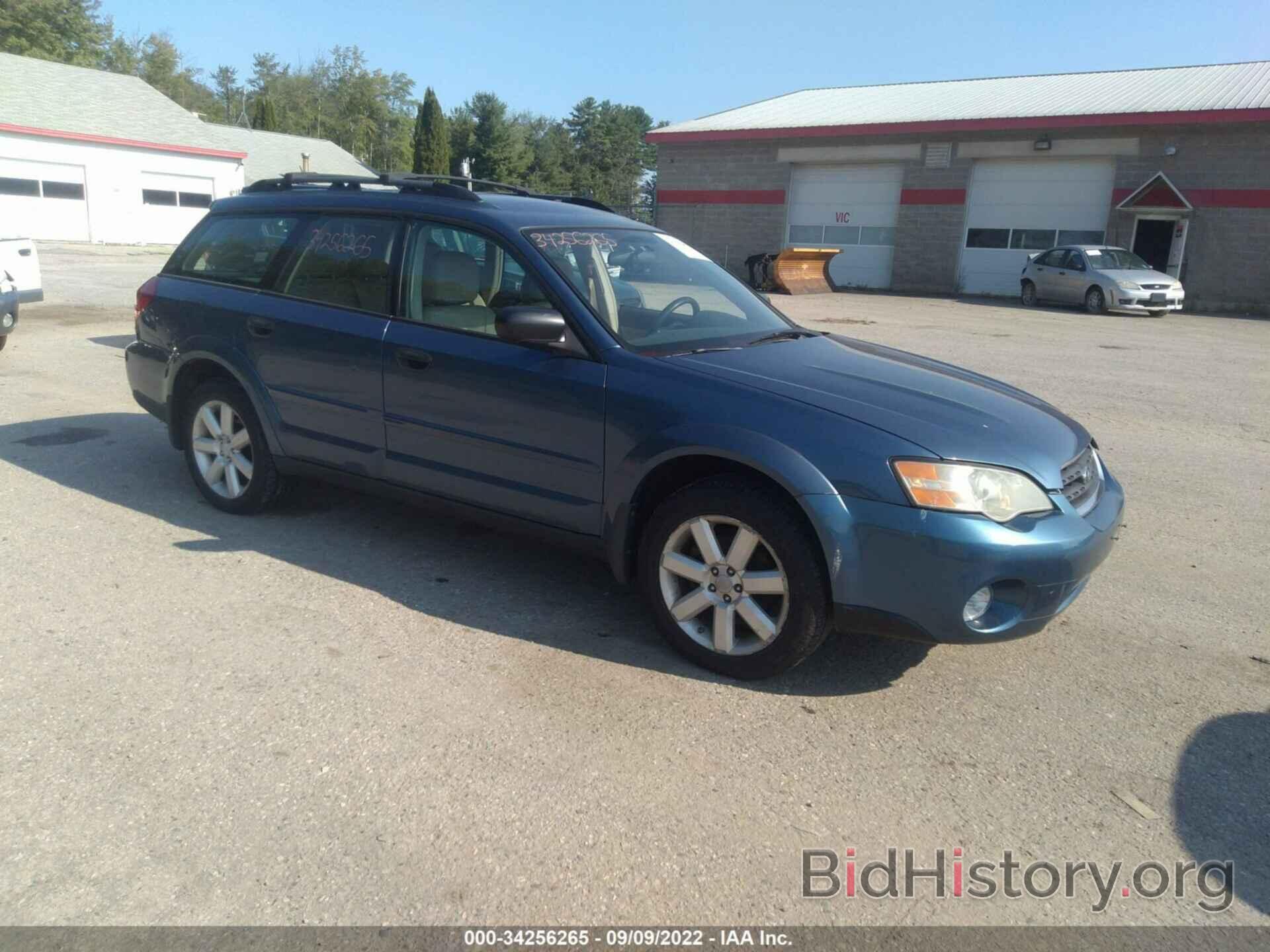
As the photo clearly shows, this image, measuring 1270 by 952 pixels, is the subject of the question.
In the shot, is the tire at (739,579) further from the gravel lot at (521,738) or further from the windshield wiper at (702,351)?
the windshield wiper at (702,351)

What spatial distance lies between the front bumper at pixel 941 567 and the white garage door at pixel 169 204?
38.8 metres

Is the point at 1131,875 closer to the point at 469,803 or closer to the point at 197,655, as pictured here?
the point at 469,803

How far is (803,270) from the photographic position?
27375 millimetres

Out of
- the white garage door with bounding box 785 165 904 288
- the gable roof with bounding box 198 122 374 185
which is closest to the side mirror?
the white garage door with bounding box 785 165 904 288

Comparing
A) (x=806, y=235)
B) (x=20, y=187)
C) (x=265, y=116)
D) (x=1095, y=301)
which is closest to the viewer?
(x=1095, y=301)

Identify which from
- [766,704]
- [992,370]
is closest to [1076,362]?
[992,370]

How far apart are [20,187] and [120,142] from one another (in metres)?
4.10

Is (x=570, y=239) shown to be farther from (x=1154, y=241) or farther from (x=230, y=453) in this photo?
(x=1154, y=241)

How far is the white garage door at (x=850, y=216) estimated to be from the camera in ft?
102

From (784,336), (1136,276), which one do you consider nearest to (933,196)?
(1136,276)

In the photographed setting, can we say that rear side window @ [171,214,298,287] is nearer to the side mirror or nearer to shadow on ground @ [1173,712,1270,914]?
the side mirror

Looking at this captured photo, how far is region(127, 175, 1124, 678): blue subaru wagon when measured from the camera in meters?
3.46

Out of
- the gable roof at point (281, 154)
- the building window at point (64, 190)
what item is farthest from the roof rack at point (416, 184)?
the gable roof at point (281, 154)

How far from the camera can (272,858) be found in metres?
2.71
